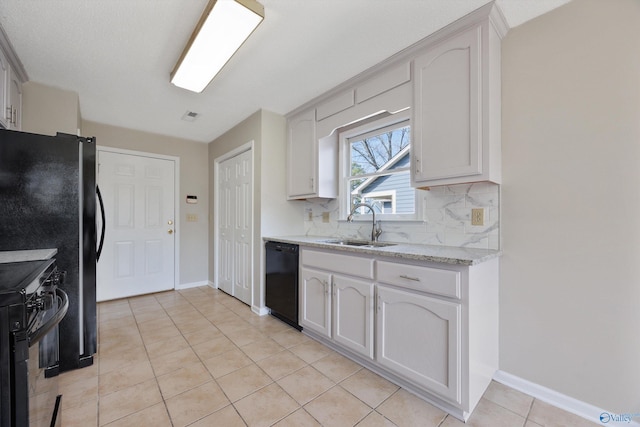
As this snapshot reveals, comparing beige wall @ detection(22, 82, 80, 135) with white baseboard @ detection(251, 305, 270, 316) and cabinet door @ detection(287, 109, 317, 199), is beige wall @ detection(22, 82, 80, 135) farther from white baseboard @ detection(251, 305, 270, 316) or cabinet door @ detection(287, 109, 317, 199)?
white baseboard @ detection(251, 305, 270, 316)

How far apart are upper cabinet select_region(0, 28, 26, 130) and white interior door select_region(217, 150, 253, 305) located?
76.1 inches

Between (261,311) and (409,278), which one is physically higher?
(409,278)

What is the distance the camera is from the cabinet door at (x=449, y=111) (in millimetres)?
1667

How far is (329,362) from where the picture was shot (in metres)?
2.04

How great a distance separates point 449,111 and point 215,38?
1.58m

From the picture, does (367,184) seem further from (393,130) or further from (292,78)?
(292,78)

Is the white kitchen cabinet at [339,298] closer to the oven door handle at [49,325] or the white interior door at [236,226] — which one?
the white interior door at [236,226]

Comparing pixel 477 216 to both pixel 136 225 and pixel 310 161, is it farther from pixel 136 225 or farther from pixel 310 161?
pixel 136 225

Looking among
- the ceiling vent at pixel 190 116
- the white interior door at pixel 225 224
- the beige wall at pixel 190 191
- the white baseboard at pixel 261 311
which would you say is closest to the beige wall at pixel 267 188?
the white baseboard at pixel 261 311

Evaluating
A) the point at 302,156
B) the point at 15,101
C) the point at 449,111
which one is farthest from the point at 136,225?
the point at 449,111

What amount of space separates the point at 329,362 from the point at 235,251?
2.04 metres

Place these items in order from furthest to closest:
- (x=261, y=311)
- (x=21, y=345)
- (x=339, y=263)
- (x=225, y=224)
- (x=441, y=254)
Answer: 1. (x=225, y=224)
2. (x=261, y=311)
3. (x=339, y=263)
4. (x=441, y=254)
5. (x=21, y=345)

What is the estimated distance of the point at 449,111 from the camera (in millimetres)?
1772

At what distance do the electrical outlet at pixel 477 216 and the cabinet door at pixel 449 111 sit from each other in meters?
0.30
